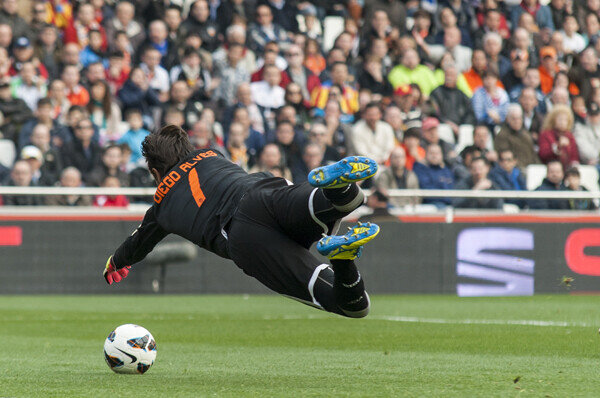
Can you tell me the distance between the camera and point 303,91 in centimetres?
1864

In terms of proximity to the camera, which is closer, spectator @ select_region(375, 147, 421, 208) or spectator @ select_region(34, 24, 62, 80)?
spectator @ select_region(375, 147, 421, 208)

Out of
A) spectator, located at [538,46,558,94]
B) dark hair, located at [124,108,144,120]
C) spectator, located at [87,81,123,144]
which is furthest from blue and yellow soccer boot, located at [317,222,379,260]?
spectator, located at [538,46,558,94]

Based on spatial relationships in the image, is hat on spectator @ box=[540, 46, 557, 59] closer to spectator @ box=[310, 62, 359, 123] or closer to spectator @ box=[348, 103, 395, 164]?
spectator @ box=[310, 62, 359, 123]

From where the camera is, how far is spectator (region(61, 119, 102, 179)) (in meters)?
16.2

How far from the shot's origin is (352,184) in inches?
244

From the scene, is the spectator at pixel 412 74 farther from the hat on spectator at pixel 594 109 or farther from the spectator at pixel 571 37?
the spectator at pixel 571 37

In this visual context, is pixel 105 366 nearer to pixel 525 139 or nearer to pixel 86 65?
pixel 86 65

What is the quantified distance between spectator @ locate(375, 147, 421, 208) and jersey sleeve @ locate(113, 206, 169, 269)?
362 inches

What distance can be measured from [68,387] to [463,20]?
51.4ft

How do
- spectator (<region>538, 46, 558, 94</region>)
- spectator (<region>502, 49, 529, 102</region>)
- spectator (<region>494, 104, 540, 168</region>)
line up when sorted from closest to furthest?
spectator (<region>494, 104, 540, 168</region>), spectator (<region>502, 49, 529, 102</region>), spectator (<region>538, 46, 558, 94</region>)

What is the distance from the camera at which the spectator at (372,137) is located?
683 inches

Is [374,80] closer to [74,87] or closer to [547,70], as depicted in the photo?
[547,70]

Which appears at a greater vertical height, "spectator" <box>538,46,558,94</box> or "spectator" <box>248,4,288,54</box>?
"spectator" <box>248,4,288,54</box>


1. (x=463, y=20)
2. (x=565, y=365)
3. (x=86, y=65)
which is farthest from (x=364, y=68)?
(x=565, y=365)
